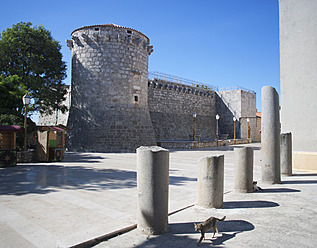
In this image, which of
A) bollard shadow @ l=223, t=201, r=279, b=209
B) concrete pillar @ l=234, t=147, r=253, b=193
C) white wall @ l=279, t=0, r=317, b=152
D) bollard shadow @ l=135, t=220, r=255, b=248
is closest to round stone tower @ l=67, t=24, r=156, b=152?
white wall @ l=279, t=0, r=317, b=152

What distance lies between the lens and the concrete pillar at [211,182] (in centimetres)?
407

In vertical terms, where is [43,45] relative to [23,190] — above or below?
above

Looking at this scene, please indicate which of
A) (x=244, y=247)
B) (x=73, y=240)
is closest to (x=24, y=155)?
(x=73, y=240)

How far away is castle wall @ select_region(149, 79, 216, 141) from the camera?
1086 inches

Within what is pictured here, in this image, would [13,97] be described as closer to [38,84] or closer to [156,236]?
[38,84]

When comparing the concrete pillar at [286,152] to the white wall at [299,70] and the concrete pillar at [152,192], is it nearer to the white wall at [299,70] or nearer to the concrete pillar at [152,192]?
the white wall at [299,70]

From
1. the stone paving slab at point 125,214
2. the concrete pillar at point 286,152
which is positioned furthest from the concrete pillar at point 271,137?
the concrete pillar at point 286,152

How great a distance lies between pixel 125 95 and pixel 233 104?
71.5 ft

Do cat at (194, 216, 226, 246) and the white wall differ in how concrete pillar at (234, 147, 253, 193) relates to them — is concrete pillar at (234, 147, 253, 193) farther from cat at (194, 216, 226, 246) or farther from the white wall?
the white wall

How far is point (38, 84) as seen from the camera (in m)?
15.4

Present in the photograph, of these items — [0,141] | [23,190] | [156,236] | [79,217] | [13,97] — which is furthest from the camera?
[13,97]

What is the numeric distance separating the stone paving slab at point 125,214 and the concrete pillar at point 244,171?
216 mm

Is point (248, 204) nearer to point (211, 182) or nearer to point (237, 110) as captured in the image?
point (211, 182)

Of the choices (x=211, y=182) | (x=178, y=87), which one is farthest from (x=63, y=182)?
(x=178, y=87)
